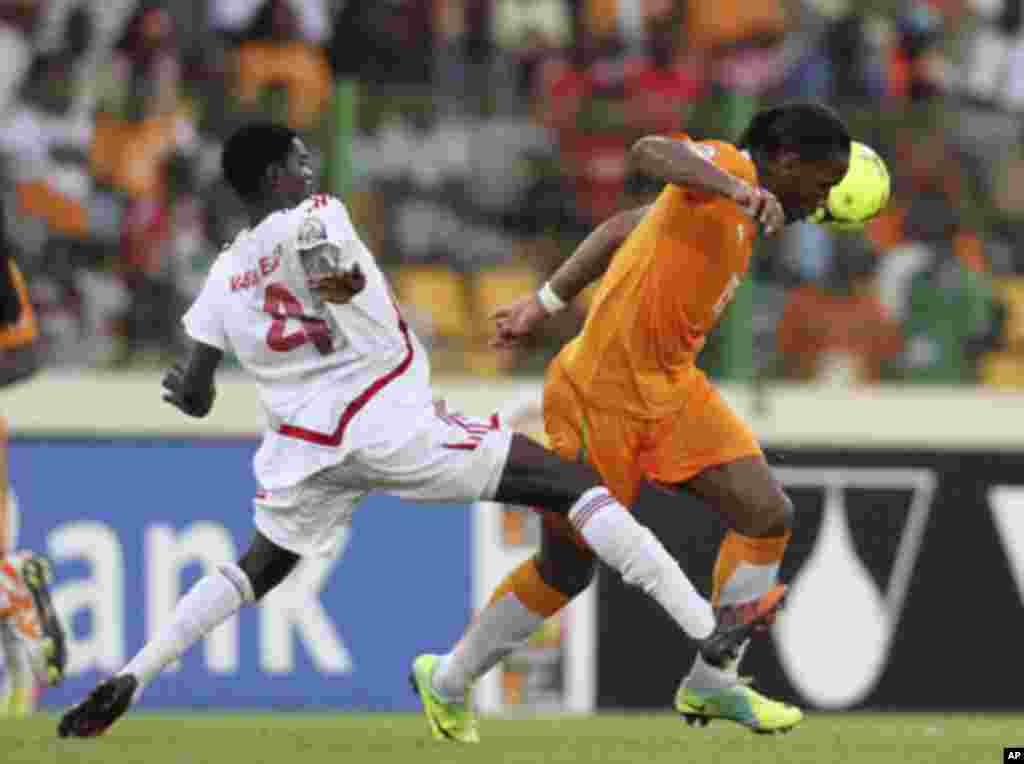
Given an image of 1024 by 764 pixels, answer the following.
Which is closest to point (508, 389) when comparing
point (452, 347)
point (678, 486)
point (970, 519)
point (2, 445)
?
point (452, 347)

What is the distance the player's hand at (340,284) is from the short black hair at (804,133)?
4.87ft

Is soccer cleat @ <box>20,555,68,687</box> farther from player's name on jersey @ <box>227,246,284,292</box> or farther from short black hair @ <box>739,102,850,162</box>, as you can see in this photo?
short black hair @ <box>739,102,850,162</box>

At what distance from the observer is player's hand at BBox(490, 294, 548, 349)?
30.7ft

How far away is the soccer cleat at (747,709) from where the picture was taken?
29.8 feet

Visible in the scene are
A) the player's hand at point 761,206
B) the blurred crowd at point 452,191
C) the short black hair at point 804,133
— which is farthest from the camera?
the blurred crowd at point 452,191

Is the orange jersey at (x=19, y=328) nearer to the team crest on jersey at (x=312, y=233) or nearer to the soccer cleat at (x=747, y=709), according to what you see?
the team crest on jersey at (x=312, y=233)

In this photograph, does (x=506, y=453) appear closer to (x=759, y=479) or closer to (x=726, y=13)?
(x=759, y=479)

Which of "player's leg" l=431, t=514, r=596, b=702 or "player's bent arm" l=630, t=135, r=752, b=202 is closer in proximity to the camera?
"player's bent arm" l=630, t=135, r=752, b=202

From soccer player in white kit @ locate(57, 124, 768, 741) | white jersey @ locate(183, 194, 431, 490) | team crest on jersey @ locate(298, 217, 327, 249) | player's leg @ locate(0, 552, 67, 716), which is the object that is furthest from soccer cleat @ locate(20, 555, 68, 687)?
team crest on jersey @ locate(298, 217, 327, 249)

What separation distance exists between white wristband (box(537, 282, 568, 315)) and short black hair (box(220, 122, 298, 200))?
46.8 inches

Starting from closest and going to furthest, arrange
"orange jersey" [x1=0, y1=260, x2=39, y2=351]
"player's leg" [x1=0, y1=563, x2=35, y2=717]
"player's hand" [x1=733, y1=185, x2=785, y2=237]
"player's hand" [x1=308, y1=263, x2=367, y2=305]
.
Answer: "player's hand" [x1=733, y1=185, x2=785, y2=237] < "player's hand" [x1=308, y1=263, x2=367, y2=305] < "orange jersey" [x1=0, y1=260, x2=39, y2=351] < "player's leg" [x1=0, y1=563, x2=35, y2=717]

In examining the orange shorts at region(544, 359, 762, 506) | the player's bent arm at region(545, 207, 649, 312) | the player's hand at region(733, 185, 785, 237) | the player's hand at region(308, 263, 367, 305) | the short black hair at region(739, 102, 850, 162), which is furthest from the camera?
the player's bent arm at region(545, 207, 649, 312)

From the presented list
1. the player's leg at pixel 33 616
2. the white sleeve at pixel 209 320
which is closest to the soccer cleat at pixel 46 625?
the player's leg at pixel 33 616

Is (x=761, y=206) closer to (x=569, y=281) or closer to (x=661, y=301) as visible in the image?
(x=661, y=301)
